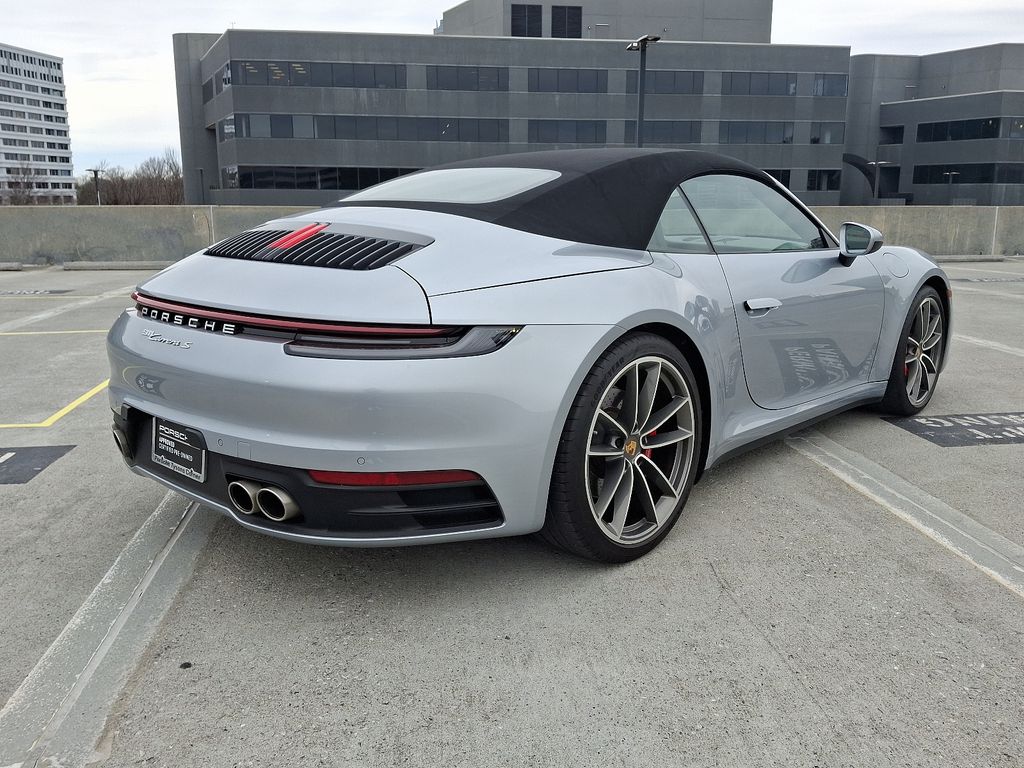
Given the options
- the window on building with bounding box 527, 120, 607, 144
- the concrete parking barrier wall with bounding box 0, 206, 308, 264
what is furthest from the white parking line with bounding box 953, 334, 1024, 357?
the window on building with bounding box 527, 120, 607, 144

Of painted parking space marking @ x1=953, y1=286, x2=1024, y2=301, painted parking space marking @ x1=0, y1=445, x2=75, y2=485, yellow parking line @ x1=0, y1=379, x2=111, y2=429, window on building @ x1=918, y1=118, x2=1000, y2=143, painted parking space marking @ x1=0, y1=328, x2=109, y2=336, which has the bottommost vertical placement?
painted parking space marking @ x1=0, y1=445, x2=75, y2=485

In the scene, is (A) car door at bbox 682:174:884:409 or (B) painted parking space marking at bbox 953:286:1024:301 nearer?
(A) car door at bbox 682:174:884:409

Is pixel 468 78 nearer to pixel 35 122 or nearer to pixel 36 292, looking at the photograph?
pixel 36 292

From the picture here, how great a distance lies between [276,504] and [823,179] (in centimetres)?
6633

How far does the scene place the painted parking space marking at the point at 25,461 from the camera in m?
3.82

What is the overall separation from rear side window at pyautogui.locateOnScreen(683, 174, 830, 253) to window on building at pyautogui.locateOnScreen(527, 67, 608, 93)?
2289 inches

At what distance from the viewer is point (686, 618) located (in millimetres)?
2537

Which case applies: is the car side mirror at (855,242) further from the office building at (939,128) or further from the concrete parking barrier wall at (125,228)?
the office building at (939,128)

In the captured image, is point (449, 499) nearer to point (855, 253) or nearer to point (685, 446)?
point (685, 446)

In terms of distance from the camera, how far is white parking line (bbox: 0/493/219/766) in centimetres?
198

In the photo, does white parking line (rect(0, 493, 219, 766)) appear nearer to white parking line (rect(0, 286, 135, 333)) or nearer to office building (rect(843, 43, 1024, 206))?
white parking line (rect(0, 286, 135, 333))

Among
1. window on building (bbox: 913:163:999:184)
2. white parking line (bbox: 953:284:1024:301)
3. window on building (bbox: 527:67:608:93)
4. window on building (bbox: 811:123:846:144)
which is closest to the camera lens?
white parking line (bbox: 953:284:1024:301)

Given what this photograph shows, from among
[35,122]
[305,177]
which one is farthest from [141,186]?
[35,122]

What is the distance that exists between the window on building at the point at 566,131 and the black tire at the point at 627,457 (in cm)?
5795
